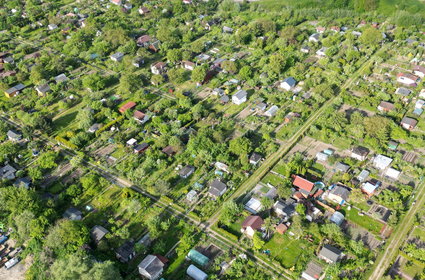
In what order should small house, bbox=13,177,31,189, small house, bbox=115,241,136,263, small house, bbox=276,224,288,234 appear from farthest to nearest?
small house, bbox=13,177,31,189, small house, bbox=276,224,288,234, small house, bbox=115,241,136,263

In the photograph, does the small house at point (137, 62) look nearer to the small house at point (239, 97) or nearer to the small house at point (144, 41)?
the small house at point (144, 41)

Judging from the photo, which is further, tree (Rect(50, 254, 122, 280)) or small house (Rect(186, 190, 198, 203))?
small house (Rect(186, 190, 198, 203))

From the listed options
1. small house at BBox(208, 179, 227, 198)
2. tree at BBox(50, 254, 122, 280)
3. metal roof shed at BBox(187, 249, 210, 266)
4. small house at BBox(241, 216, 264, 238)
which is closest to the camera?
tree at BBox(50, 254, 122, 280)

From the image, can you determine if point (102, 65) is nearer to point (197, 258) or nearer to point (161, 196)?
point (161, 196)

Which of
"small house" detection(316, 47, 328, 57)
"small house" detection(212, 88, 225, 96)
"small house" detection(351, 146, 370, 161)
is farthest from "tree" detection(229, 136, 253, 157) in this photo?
"small house" detection(316, 47, 328, 57)

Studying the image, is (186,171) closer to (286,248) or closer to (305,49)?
(286,248)

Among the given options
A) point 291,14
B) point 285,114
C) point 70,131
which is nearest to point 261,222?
point 285,114

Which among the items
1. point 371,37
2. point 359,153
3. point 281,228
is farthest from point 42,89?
point 371,37

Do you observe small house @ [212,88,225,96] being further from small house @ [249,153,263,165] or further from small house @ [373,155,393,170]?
small house @ [373,155,393,170]
